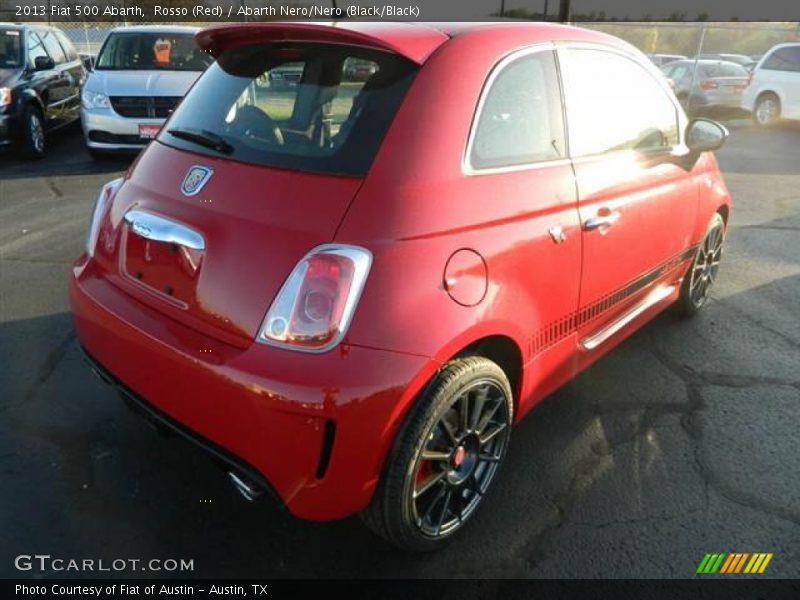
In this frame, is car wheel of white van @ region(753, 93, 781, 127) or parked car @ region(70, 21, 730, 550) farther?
car wheel of white van @ region(753, 93, 781, 127)

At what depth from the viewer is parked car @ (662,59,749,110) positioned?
1580cm

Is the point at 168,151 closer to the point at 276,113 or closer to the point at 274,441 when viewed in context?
the point at 276,113

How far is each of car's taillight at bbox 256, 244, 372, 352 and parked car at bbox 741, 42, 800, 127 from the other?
14.5m

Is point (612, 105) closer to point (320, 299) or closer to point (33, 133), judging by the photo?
point (320, 299)

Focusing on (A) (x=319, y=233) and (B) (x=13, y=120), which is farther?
(B) (x=13, y=120)

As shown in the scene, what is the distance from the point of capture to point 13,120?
827 centimetres

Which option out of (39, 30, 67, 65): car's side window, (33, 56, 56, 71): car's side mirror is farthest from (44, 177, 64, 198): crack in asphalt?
(39, 30, 67, 65): car's side window

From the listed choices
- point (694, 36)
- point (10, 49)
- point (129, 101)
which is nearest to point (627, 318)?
point (129, 101)

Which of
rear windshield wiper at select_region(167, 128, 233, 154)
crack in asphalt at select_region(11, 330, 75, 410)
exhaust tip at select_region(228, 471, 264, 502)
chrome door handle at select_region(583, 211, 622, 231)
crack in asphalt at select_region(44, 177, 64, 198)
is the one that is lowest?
crack in asphalt at select_region(44, 177, 64, 198)

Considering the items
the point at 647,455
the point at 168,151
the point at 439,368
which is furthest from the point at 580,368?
the point at 168,151

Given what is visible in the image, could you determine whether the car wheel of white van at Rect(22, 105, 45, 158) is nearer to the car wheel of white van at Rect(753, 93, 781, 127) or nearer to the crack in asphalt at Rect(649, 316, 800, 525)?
the crack in asphalt at Rect(649, 316, 800, 525)

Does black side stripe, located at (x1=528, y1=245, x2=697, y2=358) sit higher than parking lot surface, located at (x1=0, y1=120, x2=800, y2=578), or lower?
higher

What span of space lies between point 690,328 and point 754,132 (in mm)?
11671

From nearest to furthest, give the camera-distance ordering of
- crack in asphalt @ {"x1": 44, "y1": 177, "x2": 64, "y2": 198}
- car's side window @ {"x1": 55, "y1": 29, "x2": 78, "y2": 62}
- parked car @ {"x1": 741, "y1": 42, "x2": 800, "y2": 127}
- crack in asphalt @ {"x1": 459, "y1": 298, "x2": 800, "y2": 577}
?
1. crack in asphalt @ {"x1": 459, "y1": 298, "x2": 800, "y2": 577}
2. crack in asphalt @ {"x1": 44, "y1": 177, "x2": 64, "y2": 198}
3. car's side window @ {"x1": 55, "y1": 29, "x2": 78, "y2": 62}
4. parked car @ {"x1": 741, "y1": 42, "x2": 800, "y2": 127}
